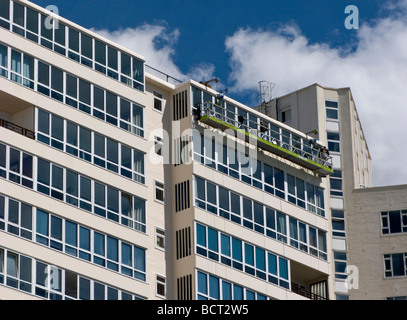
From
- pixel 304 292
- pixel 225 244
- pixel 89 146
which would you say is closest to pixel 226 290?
pixel 225 244

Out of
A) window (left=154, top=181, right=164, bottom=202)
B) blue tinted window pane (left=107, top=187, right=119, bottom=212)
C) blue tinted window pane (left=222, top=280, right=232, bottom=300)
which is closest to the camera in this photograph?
blue tinted window pane (left=107, top=187, right=119, bottom=212)

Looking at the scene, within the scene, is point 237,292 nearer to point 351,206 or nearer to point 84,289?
point 84,289

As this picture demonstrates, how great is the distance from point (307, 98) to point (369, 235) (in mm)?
10737

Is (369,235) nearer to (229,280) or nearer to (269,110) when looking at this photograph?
(269,110)

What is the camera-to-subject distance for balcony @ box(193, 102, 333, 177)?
6188 cm

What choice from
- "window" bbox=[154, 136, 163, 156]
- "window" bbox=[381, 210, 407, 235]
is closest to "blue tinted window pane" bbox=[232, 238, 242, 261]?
"window" bbox=[154, 136, 163, 156]

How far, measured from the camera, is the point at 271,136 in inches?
2630

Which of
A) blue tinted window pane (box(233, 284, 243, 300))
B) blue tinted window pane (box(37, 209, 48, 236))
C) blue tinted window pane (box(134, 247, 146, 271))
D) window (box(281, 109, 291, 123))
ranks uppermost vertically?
window (box(281, 109, 291, 123))

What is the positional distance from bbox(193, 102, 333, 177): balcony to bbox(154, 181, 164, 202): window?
14.3ft

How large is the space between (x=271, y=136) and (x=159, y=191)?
10063mm

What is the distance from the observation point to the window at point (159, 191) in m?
59.4

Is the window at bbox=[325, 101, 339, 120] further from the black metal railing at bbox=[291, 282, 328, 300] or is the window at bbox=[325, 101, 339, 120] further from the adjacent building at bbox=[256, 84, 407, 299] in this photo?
the black metal railing at bbox=[291, 282, 328, 300]

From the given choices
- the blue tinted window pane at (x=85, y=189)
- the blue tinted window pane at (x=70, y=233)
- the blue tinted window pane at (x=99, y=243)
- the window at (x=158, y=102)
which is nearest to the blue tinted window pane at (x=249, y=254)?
the window at (x=158, y=102)
